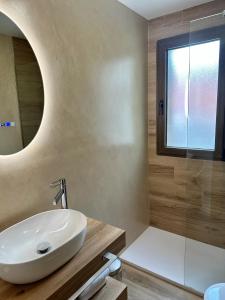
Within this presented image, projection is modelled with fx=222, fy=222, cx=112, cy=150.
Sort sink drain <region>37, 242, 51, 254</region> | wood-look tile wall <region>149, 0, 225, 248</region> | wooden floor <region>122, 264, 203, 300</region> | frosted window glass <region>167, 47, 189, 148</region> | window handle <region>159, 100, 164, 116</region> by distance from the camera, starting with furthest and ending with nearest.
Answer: window handle <region>159, 100, 164, 116</region> < frosted window glass <region>167, 47, 189, 148</region> < wood-look tile wall <region>149, 0, 225, 248</region> < wooden floor <region>122, 264, 203, 300</region> < sink drain <region>37, 242, 51, 254</region>

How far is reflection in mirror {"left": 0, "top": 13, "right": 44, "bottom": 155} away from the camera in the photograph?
1177 millimetres

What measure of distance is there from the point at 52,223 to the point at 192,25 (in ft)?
6.68

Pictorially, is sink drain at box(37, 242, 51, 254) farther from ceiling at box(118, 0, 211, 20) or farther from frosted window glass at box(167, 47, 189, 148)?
ceiling at box(118, 0, 211, 20)

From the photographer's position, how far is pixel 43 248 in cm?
107

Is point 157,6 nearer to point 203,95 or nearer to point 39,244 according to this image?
point 203,95

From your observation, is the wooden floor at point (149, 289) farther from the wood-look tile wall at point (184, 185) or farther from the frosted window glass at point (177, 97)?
the frosted window glass at point (177, 97)

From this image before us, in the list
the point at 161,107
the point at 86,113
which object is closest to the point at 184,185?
the point at 161,107

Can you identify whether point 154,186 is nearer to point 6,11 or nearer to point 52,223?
point 52,223

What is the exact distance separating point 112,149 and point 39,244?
106cm

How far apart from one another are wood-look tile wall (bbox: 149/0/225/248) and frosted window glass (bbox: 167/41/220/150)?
7.1 inches

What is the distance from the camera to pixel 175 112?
7.99ft

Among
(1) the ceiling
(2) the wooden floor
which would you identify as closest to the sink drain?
(2) the wooden floor

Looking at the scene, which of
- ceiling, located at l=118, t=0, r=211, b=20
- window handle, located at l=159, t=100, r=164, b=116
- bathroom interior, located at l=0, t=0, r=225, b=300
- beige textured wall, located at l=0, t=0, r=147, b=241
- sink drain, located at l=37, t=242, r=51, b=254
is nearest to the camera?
sink drain, located at l=37, t=242, r=51, b=254

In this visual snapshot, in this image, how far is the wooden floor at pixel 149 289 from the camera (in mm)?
1780
